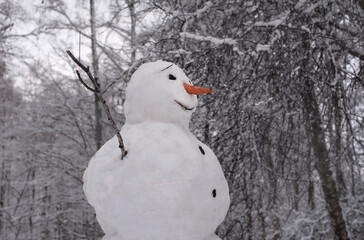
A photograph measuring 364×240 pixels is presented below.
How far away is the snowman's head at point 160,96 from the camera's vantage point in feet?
5.45

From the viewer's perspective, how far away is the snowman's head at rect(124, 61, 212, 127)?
5.45ft

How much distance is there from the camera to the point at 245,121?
2850 millimetres

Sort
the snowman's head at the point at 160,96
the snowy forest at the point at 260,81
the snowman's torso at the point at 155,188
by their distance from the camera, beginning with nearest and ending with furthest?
1. the snowman's torso at the point at 155,188
2. the snowman's head at the point at 160,96
3. the snowy forest at the point at 260,81

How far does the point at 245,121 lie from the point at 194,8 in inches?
70.1

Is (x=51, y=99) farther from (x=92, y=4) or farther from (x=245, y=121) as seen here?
(x=245, y=121)

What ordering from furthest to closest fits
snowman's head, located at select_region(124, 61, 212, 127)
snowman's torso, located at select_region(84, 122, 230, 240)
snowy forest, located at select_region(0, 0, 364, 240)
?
1. snowy forest, located at select_region(0, 0, 364, 240)
2. snowman's head, located at select_region(124, 61, 212, 127)
3. snowman's torso, located at select_region(84, 122, 230, 240)

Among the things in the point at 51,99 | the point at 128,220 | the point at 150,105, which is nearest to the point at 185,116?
the point at 150,105

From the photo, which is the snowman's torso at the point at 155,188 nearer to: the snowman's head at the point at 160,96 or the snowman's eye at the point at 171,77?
the snowman's head at the point at 160,96

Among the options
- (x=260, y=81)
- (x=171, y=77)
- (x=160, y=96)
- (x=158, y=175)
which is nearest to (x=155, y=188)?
(x=158, y=175)

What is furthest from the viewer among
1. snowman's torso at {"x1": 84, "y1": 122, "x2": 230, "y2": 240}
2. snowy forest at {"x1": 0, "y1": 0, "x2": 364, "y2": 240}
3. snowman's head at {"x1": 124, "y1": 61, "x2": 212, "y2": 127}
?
snowy forest at {"x1": 0, "y1": 0, "x2": 364, "y2": 240}

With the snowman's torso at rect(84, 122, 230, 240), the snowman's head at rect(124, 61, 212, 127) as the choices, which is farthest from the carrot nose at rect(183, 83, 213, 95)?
the snowman's torso at rect(84, 122, 230, 240)

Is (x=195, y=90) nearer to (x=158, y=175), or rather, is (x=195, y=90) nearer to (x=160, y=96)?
(x=160, y=96)

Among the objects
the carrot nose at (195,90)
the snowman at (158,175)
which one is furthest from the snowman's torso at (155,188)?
the carrot nose at (195,90)

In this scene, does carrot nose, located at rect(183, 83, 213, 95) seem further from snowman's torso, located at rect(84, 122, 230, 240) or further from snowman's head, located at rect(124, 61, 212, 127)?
snowman's torso, located at rect(84, 122, 230, 240)
